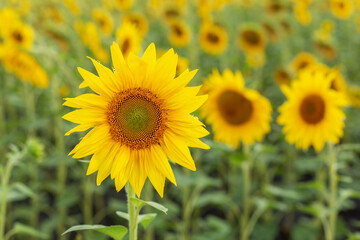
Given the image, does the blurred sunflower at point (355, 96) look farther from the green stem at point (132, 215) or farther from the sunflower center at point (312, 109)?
the green stem at point (132, 215)

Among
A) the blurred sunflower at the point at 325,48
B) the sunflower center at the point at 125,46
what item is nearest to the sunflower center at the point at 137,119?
the sunflower center at the point at 125,46

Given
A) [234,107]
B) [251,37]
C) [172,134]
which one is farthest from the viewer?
[251,37]

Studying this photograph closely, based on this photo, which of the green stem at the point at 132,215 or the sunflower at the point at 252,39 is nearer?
the green stem at the point at 132,215

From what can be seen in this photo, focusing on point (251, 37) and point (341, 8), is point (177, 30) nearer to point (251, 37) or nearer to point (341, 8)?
point (251, 37)

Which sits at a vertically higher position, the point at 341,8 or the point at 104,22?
the point at 341,8

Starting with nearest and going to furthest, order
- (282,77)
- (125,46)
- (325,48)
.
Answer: (125,46)
(282,77)
(325,48)

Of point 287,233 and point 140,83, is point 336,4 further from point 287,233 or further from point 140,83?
point 140,83

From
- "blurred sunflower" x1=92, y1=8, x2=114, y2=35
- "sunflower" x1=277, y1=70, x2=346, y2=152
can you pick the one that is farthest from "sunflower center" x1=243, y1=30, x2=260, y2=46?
"sunflower" x1=277, y1=70, x2=346, y2=152

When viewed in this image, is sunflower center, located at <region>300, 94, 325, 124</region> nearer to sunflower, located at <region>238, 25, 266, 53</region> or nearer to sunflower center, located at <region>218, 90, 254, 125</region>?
sunflower center, located at <region>218, 90, 254, 125</region>

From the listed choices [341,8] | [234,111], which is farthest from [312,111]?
[341,8]
